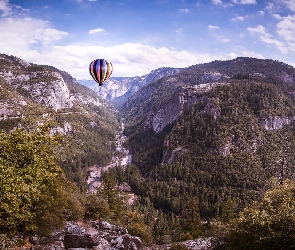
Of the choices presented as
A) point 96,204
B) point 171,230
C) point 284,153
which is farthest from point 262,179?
point 96,204

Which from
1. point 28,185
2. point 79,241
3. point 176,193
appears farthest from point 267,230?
point 176,193

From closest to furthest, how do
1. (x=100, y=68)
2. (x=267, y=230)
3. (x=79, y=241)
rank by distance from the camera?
1. (x=267, y=230)
2. (x=79, y=241)
3. (x=100, y=68)

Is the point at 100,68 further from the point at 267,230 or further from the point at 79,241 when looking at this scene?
the point at 267,230

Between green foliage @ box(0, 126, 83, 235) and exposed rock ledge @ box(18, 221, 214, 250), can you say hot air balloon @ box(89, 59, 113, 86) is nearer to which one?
green foliage @ box(0, 126, 83, 235)

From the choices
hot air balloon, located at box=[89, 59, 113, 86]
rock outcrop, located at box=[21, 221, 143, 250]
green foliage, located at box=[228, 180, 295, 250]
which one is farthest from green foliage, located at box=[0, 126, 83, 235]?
green foliage, located at box=[228, 180, 295, 250]

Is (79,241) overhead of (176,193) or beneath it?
overhead

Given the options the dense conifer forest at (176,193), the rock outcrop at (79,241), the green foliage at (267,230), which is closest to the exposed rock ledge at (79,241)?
the rock outcrop at (79,241)

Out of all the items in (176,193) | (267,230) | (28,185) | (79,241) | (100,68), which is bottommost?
(176,193)

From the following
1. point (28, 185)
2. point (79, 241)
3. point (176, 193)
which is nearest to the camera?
point (28, 185)

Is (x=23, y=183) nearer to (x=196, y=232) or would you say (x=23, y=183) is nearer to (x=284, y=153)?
(x=196, y=232)

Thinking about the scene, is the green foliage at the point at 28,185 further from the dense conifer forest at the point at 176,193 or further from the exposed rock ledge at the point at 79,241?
the exposed rock ledge at the point at 79,241

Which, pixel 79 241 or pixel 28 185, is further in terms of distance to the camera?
pixel 79 241
